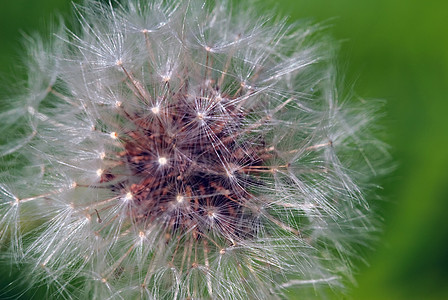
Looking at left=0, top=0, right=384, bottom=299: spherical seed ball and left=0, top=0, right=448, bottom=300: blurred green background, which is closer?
left=0, top=0, right=384, bottom=299: spherical seed ball

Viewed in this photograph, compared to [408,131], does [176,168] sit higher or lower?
lower

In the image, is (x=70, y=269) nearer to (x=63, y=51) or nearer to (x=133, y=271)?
(x=133, y=271)

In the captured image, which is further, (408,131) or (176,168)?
(408,131)

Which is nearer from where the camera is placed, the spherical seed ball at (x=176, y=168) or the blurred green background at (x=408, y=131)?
the spherical seed ball at (x=176, y=168)

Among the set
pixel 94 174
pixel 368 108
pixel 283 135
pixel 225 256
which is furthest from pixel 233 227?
pixel 368 108
